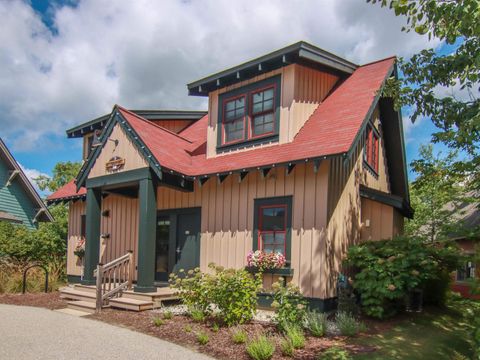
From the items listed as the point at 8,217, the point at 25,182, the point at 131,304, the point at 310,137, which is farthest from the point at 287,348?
the point at 25,182

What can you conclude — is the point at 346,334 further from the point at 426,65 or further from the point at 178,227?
the point at 178,227

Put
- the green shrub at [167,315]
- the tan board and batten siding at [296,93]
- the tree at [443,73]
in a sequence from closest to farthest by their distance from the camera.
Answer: the tree at [443,73], the green shrub at [167,315], the tan board and batten siding at [296,93]

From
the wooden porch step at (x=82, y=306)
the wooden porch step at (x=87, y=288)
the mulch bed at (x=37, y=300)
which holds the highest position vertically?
the wooden porch step at (x=87, y=288)

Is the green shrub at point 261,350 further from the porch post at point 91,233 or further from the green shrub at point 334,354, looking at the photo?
the porch post at point 91,233

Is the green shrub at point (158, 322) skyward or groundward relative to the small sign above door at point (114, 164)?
groundward

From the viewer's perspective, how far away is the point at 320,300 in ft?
28.5

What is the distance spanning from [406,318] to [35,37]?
39.7 ft

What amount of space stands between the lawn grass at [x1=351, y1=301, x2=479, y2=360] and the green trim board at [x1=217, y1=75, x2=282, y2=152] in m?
5.19

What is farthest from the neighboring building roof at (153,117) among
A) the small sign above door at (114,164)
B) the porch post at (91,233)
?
the porch post at (91,233)

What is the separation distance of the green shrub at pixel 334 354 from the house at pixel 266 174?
2.60m

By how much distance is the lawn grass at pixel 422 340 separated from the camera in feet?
20.2

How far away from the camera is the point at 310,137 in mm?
9695

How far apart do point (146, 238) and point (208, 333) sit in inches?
135

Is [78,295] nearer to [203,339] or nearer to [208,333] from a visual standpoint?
[208,333]
